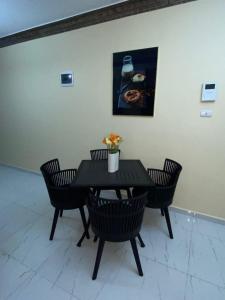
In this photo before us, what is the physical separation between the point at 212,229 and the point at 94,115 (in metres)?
2.10

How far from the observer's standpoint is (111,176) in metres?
1.80

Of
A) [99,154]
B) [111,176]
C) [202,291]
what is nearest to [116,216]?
[111,176]

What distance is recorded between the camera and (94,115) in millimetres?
2746

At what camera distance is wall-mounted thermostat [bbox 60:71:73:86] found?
2.79 m

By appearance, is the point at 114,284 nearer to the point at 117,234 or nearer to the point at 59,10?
the point at 117,234

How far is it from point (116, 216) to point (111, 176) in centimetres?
53

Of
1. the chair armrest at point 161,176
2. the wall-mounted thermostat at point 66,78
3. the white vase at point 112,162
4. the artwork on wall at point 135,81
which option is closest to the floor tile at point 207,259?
the chair armrest at point 161,176

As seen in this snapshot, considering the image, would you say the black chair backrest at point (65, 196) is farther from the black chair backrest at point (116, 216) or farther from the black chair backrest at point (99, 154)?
the black chair backrest at point (99, 154)

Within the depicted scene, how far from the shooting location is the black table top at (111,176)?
162cm

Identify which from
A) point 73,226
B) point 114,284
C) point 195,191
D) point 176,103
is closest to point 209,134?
point 176,103

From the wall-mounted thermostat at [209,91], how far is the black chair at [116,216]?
4.39ft

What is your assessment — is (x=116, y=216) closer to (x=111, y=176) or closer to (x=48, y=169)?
(x=111, y=176)

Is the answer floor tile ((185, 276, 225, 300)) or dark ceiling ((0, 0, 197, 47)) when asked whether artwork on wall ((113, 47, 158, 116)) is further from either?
floor tile ((185, 276, 225, 300))

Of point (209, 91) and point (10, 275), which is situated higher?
point (209, 91)
